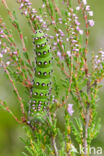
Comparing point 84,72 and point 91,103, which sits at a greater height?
point 84,72

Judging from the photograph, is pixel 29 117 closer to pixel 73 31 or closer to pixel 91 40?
pixel 73 31

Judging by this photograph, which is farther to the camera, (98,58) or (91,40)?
(91,40)

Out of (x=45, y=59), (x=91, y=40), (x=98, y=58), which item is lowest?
(x=45, y=59)

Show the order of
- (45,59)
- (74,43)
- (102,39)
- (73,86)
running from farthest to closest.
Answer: (102,39) < (73,86) < (74,43) < (45,59)

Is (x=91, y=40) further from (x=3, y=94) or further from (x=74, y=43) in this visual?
(x=74, y=43)

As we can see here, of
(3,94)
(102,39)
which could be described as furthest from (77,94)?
(102,39)

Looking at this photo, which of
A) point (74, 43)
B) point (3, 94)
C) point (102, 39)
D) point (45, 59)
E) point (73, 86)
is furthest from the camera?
point (102, 39)

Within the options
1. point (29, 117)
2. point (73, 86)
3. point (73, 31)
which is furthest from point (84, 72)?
point (29, 117)
